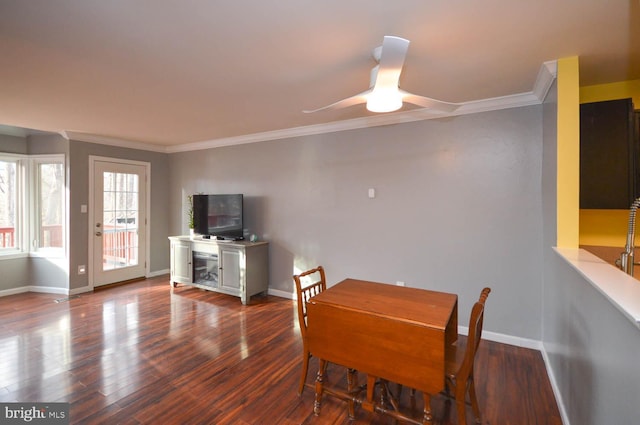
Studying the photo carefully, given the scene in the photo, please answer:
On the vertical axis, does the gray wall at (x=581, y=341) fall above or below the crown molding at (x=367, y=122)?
below

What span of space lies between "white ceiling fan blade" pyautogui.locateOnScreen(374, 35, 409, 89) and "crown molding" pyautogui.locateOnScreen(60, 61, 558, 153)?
4.25 feet

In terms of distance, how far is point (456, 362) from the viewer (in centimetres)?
172

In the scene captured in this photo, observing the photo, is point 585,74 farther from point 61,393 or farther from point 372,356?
point 61,393

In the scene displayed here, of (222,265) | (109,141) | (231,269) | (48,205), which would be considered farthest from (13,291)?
(231,269)

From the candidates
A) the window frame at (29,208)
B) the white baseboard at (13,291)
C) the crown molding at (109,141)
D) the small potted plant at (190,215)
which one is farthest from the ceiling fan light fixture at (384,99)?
the white baseboard at (13,291)

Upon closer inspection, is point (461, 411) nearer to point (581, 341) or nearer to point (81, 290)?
point (581, 341)

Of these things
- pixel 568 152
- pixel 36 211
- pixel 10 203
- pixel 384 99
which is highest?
pixel 384 99

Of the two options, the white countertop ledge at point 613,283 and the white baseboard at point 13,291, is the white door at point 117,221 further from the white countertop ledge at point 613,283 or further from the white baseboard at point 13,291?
the white countertop ledge at point 613,283

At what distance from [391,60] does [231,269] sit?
3.31 metres

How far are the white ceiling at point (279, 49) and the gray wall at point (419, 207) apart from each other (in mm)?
475

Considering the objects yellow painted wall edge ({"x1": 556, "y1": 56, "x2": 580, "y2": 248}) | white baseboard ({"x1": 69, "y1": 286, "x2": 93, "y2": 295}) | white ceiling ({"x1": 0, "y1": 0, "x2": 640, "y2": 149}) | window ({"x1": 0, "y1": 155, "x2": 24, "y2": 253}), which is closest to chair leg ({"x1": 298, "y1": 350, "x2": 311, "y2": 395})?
yellow painted wall edge ({"x1": 556, "y1": 56, "x2": 580, "y2": 248})

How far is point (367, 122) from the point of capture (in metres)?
3.39

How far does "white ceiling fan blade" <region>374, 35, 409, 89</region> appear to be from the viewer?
137 centimetres

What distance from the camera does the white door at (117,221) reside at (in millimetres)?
4445
